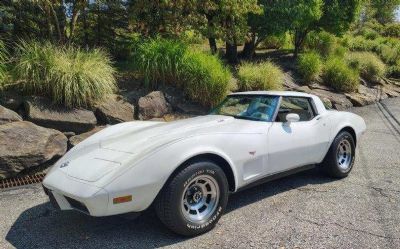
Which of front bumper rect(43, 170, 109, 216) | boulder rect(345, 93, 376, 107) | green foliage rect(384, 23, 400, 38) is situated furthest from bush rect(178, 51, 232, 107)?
green foliage rect(384, 23, 400, 38)

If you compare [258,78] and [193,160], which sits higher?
[193,160]

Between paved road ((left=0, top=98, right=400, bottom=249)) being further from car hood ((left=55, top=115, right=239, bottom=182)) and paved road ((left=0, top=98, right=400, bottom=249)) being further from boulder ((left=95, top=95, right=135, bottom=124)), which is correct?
boulder ((left=95, top=95, right=135, bottom=124))

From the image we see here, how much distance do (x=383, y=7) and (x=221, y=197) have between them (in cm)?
4020

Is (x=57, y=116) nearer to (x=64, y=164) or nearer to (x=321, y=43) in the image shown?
(x=64, y=164)

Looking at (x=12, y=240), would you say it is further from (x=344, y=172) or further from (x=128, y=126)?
(x=344, y=172)

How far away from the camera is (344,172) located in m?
5.41

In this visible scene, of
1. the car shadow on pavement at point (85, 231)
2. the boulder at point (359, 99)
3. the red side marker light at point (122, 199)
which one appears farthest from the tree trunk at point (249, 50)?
the red side marker light at point (122, 199)

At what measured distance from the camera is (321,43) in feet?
52.1

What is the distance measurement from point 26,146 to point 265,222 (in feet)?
11.0

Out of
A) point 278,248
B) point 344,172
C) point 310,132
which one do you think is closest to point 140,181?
point 278,248

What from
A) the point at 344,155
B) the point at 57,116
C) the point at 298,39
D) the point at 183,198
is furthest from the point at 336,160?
the point at 298,39

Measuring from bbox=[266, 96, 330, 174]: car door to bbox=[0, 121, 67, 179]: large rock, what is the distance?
3094 millimetres

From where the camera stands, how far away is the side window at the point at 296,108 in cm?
480

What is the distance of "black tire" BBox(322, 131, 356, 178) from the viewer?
5.24 m
